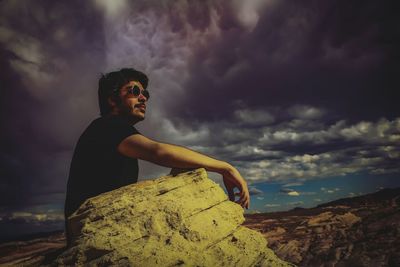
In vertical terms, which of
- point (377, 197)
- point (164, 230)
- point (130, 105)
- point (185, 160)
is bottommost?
point (377, 197)

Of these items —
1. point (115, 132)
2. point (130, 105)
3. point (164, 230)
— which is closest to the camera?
point (164, 230)

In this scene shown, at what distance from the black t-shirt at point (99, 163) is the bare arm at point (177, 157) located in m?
0.17

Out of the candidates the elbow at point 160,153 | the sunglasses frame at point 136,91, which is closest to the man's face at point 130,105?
the sunglasses frame at point 136,91

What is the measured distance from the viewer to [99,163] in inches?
139

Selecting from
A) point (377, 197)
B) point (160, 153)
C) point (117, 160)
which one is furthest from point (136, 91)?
point (377, 197)

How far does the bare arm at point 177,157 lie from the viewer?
10.5ft

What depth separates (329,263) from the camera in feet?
13.9

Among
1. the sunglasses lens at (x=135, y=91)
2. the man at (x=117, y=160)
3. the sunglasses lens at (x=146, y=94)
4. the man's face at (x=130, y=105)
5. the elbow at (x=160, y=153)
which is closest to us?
the elbow at (x=160, y=153)

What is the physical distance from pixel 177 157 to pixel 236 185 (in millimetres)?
895

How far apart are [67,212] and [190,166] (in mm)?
1881

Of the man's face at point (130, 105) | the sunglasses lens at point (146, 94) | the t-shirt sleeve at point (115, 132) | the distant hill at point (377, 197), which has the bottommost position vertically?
the distant hill at point (377, 197)

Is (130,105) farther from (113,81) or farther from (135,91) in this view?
(113,81)

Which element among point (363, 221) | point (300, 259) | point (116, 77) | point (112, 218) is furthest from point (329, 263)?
point (116, 77)

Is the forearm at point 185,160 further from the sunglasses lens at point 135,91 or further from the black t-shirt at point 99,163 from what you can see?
the sunglasses lens at point 135,91
